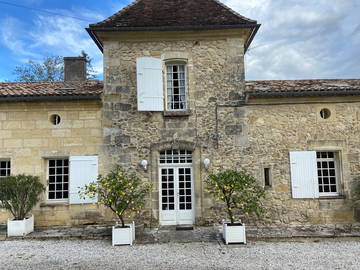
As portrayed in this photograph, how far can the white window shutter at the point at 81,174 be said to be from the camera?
307 inches

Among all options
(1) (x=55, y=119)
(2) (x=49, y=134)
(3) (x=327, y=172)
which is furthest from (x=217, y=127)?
(2) (x=49, y=134)

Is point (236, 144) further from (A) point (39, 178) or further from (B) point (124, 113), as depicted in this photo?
(A) point (39, 178)

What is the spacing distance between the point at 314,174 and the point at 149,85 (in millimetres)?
5387

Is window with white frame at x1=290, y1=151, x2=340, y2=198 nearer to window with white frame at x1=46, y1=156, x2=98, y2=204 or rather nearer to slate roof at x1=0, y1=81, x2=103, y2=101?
window with white frame at x1=46, y1=156, x2=98, y2=204

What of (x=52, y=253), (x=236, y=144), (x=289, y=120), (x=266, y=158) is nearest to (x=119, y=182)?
(x=52, y=253)

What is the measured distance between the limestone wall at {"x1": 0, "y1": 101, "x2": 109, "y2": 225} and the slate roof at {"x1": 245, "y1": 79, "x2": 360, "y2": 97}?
4735 millimetres

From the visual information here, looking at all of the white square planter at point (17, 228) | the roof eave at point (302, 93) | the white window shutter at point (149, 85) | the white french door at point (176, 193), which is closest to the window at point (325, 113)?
the roof eave at point (302, 93)

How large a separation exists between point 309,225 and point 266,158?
218cm

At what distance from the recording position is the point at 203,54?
325 inches

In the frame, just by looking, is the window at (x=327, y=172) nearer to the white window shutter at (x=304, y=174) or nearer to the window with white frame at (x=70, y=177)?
the white window shutter at (x=304, y=174)

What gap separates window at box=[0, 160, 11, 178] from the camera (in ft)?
26.7

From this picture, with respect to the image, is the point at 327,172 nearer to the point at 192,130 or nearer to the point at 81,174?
the point at 192,130

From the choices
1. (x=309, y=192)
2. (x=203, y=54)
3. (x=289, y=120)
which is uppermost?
(x=203, y=54)

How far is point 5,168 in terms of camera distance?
8.13 metres
